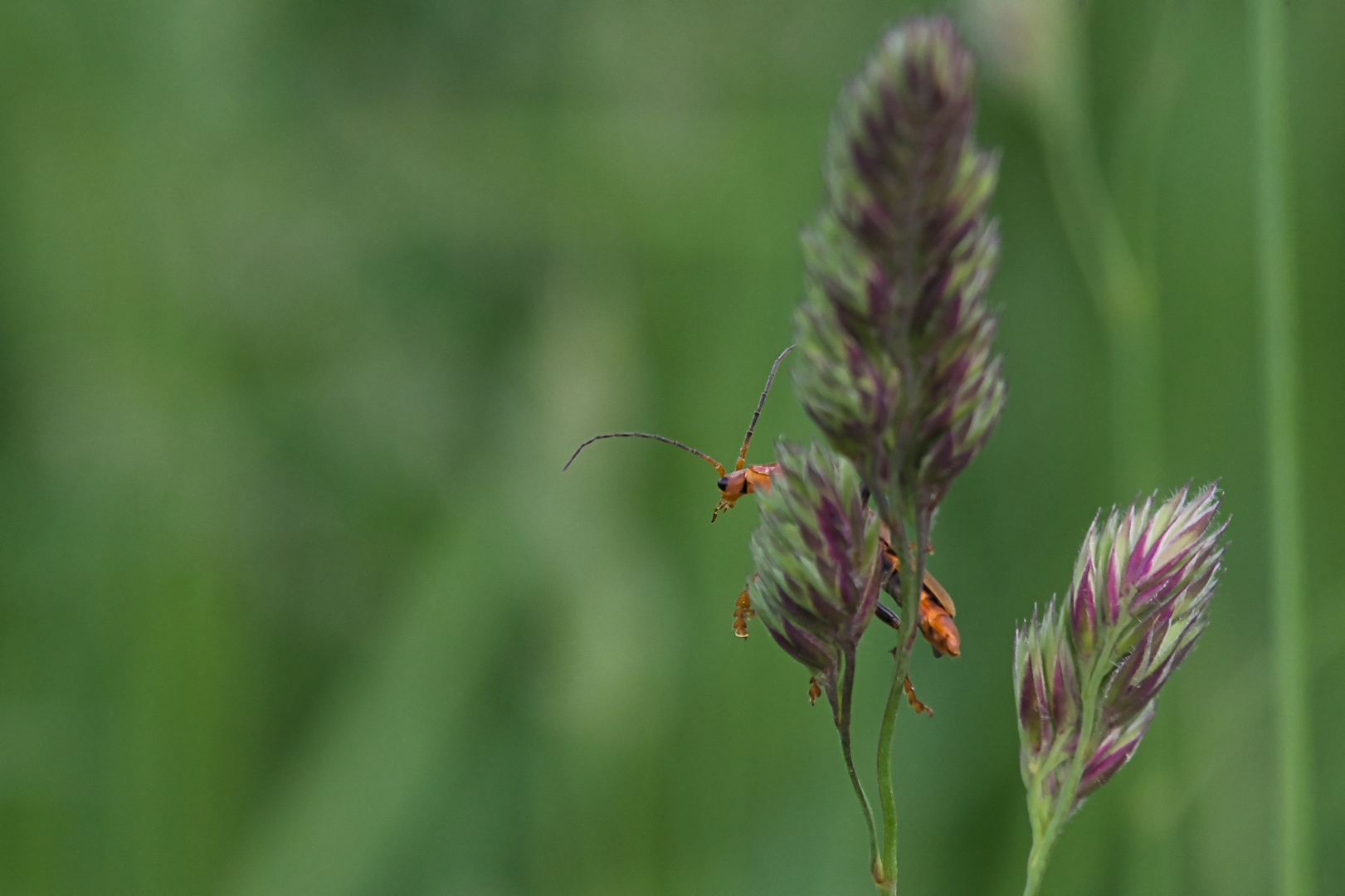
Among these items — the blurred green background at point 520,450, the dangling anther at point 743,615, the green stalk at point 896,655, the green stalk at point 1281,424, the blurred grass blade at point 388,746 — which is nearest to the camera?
the green stalk at point 896,655

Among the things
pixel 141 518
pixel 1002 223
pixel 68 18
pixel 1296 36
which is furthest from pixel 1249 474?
pixel 68 18

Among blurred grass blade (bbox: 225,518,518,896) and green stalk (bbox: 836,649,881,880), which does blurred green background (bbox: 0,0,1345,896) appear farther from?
green stalk (bbox: 836,649,881,880)

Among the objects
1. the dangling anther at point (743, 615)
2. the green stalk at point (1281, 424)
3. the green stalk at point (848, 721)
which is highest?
the green stalk at point (1281, 424)

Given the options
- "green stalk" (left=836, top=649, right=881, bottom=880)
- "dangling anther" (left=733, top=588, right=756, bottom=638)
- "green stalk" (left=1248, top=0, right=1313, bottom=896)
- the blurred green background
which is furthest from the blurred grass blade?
"green stalk" (left=1248, top=0, right=1313, bottom=896)

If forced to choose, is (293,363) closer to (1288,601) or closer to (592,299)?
(592,299)

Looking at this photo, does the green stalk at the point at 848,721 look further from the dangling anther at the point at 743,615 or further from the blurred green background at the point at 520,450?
the blurred green background at the point at 520,450

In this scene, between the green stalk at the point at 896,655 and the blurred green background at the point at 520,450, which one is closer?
the green stalk at the point at 896,655

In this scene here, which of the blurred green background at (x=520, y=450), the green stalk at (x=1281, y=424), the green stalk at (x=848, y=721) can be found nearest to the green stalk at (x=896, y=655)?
the green stalk at (x=848, y=721)

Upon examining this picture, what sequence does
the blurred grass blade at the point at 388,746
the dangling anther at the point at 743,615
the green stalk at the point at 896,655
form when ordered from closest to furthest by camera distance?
the green stalk at the point at 896,655 < the dangling anther at the point at 743,615 < the blurred grass blade at the point at 388,746
